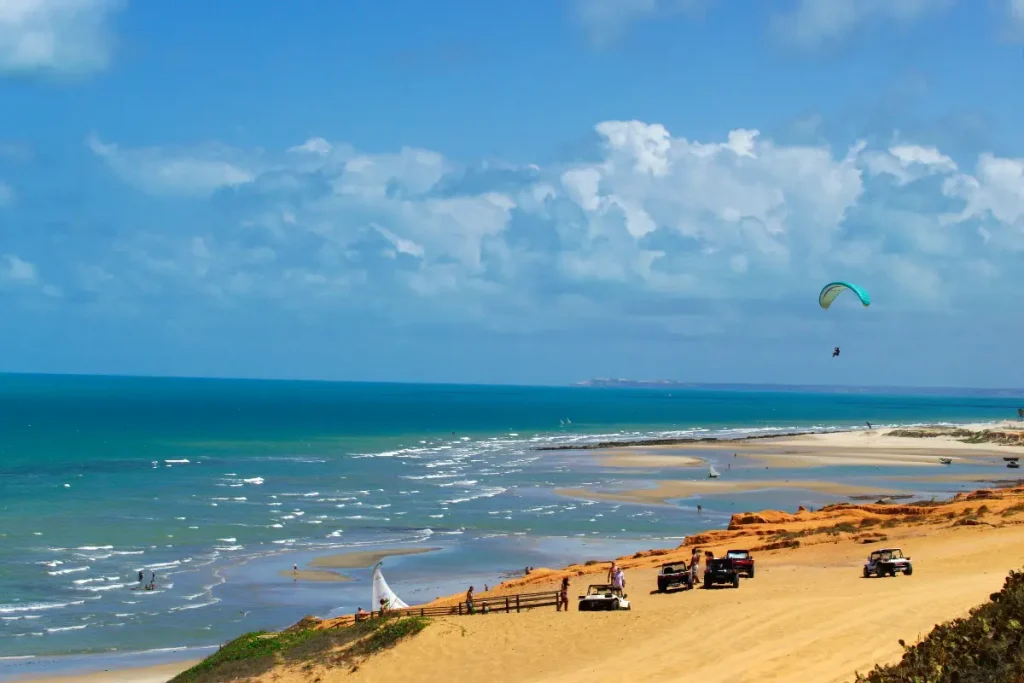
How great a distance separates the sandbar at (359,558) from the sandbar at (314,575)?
109 cm

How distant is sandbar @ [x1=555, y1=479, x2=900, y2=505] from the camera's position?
227ft

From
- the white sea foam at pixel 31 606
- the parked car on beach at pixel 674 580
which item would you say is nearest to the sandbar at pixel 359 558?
the white sea foam at pixel 31 606

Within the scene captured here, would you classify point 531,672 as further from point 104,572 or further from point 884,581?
point 104,572

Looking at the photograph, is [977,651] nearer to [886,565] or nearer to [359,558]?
[886,565]

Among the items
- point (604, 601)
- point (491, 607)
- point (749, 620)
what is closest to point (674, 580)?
point (604, 601)

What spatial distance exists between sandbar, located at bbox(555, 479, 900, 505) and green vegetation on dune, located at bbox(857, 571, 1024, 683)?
175 ft

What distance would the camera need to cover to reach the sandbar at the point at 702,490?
227 feet

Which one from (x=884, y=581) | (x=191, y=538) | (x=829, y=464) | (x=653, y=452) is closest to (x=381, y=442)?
(x=653, y=452)

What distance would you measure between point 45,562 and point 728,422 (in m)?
158

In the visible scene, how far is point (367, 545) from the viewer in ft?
167

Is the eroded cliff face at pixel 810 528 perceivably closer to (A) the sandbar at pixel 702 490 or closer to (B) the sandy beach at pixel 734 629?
(B) the sandy beach at pixel 734 629

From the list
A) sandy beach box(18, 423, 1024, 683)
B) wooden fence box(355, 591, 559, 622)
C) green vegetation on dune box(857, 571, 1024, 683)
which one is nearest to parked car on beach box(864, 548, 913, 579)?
sandy beach box(18, 423, 1024, 683)

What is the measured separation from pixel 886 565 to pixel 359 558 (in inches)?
984

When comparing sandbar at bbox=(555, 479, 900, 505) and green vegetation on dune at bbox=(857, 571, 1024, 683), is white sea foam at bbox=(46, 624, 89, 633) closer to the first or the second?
green vegetation on dune at bbox=(857, 571, 1024, 683)
